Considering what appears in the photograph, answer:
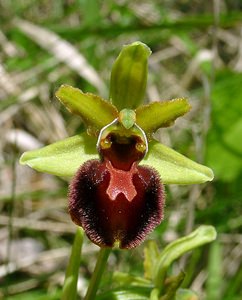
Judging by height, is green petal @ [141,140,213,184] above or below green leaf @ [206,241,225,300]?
above

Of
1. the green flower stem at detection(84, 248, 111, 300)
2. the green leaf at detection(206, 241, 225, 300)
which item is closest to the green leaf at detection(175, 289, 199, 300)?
the green flower stem at detection(84, 248, 111, 300)

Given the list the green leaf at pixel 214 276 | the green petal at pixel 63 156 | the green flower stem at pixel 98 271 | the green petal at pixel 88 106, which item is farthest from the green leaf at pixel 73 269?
the green leaf at pixel 214 276

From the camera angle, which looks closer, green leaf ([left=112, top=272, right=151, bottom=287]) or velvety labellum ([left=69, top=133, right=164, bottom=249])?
velvety labellum ([left=69, top=133, right=164, bottom=249])

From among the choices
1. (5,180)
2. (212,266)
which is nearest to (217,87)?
(212,266)

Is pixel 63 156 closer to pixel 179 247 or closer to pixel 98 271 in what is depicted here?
pixel 98 271

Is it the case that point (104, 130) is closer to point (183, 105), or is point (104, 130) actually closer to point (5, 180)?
point (183, 105)

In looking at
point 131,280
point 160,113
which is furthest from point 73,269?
point 160,113

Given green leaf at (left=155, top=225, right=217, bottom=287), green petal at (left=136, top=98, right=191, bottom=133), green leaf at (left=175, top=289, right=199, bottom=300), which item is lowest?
green leaf at (left=175, top=289, right=199, bottom=300)

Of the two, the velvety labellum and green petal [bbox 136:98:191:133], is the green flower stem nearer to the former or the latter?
the velvety labellum
